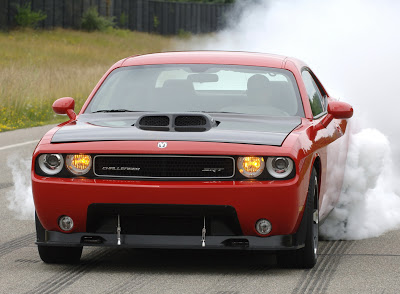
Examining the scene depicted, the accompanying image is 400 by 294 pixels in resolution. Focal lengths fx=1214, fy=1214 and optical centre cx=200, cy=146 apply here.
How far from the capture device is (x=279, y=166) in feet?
23.2

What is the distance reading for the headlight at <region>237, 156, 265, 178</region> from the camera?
23.1ft

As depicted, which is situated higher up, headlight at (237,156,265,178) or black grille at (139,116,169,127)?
black grille at (139,116,169,127)

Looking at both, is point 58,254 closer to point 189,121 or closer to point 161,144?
point 161,144

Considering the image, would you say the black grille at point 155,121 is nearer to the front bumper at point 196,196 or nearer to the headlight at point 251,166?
the front bumper at point 196,196

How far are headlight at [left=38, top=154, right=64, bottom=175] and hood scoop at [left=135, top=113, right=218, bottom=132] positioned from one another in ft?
1.83

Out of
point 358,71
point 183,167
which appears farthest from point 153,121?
point 358,71

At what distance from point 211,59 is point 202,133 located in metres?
1.56

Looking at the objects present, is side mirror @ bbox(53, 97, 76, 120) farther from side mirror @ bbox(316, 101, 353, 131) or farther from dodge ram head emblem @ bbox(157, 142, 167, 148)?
side mirror @ bbox(316, 101, 353, 131)

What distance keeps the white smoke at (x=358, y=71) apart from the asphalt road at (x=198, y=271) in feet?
1.91

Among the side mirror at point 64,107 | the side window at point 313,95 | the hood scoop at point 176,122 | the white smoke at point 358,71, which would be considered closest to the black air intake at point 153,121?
the hood scoop at point 176,122

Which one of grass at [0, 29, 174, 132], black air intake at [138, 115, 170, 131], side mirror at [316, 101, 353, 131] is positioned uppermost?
black air intake at [138, 115, 170, 131]

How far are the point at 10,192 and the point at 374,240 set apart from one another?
13.8ft

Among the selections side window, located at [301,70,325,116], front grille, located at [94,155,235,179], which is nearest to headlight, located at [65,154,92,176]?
front grille, located at [94,155,235,179]

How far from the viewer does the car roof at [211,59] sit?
8648 millimetres
